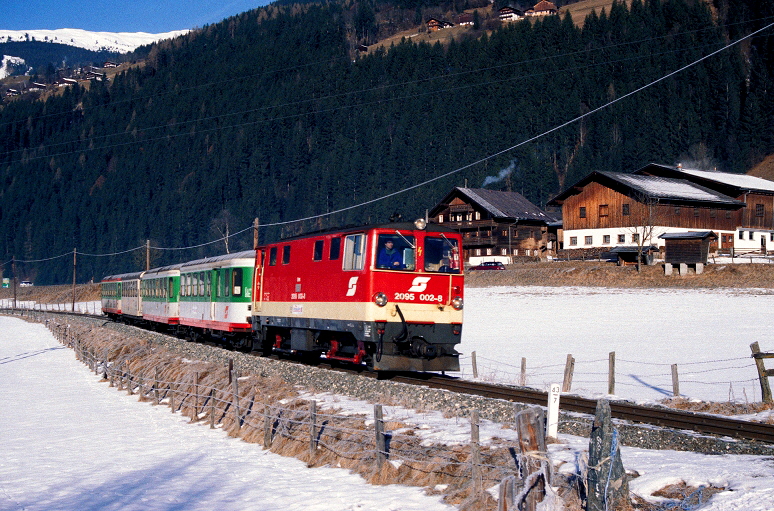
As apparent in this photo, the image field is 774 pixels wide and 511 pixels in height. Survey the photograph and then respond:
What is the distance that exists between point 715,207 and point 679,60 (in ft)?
221

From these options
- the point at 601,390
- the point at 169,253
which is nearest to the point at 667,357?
the point at 601,390

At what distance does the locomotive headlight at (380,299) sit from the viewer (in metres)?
17.6

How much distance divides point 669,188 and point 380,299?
58171 millimetres

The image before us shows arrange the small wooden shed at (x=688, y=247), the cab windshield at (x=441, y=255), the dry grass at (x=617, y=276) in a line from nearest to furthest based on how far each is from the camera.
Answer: the cab windshield at (x=441, y=255) → the dry grass at (x=617, y=276) → the small wooden shed at (x=688, y=247)

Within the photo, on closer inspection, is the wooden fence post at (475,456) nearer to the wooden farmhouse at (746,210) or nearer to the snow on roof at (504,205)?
the wooden farmhouse at (746,210)

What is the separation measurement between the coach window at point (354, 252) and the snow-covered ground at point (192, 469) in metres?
3.15

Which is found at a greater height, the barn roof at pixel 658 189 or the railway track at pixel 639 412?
the barn roof at pixel 658 189

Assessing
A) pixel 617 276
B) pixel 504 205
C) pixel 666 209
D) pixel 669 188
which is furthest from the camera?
pixel 504 205

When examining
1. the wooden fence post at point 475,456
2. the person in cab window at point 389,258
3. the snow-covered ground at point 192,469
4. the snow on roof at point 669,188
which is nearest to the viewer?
the snow-covered ground at point 192,469

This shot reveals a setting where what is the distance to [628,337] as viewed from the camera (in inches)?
1299

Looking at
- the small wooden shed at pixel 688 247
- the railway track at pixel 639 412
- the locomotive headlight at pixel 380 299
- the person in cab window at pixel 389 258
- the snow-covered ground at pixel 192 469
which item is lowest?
the snow-covered ground at pixel 192 469

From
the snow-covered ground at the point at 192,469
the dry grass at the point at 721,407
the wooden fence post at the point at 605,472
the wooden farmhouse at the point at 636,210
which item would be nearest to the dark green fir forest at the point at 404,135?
the wooden farmhouse at the point at 636,210

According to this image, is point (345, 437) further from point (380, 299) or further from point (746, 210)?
point (746, 210)

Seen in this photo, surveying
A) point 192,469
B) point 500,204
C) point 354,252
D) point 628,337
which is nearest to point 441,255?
point 354,252
